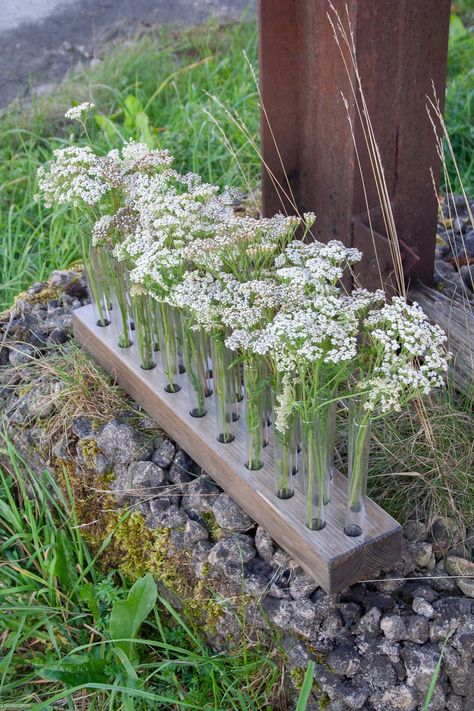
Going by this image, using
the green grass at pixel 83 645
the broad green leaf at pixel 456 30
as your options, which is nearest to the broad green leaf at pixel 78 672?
the green grass at pixel 83 645

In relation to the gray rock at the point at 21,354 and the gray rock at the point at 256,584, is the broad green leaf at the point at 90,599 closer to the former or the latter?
the gray rock at the point at 256,584

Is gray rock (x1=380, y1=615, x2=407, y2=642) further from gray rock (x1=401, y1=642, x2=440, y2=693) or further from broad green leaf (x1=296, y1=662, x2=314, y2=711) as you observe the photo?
broad green leaf (x1=296, y1=662, x2=314, y2=711)

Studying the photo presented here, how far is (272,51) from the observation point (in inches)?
108

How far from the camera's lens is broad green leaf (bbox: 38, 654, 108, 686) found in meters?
2.13

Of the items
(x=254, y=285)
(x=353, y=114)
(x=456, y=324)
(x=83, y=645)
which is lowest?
(x=83, y=645)

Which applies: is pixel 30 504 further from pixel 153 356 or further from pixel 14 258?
pixel 14 258

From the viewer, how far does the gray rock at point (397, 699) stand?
1977 mm

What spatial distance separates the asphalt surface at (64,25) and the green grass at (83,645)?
370 centimetres

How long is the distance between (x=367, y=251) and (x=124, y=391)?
2.90 feet

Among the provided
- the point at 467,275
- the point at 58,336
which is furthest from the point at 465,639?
the point at 58,336

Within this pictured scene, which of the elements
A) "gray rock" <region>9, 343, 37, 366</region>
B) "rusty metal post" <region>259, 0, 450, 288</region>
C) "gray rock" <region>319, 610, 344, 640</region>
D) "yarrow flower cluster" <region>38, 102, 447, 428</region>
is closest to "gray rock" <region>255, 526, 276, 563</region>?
"gray rock" <region>319, 610, 344, 640</region>

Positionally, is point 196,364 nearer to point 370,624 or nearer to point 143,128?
point 370,624

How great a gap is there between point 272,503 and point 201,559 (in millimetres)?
297

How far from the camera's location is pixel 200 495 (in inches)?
95.6
